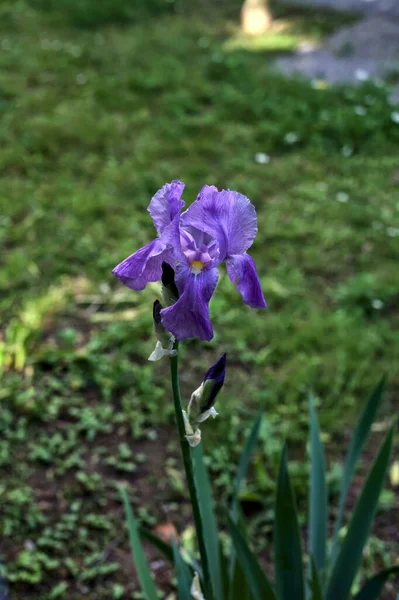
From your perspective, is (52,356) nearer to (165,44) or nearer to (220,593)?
(220,593)

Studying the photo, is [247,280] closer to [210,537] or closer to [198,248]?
[198,248]

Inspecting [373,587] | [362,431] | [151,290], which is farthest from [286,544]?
[151,290]

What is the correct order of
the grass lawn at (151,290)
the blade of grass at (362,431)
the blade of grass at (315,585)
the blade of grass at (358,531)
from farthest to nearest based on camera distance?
the grass lawn at (151,290)
the blade of grass at (362,431)
the blade of grass at (358,531)
the blade of grass at (315,585)

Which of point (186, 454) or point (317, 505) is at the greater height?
point (186, 454)

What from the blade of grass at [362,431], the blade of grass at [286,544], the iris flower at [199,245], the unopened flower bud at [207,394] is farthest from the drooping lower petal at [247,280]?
the blade of grass at [362,431]

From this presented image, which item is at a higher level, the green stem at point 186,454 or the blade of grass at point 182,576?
the green stem at point 186,454

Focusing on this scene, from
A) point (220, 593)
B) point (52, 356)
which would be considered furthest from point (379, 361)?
point (220, 593)

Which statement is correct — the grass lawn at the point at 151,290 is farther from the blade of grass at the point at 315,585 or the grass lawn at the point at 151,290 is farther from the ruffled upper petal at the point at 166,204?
the ruffled upper petal at the point at 166,204
